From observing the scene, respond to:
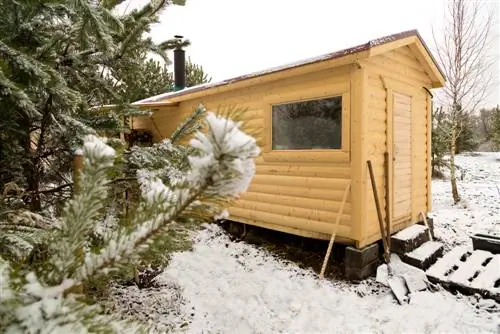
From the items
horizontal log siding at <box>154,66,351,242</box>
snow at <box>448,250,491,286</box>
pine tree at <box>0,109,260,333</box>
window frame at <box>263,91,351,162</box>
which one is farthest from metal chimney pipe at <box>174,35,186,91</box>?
pine tree at <box>0,109,260,333</box>

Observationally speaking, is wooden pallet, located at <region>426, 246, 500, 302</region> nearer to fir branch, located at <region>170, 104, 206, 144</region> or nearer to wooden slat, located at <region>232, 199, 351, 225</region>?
wooden slat, located at <region>232, 199, 351, 225</region>

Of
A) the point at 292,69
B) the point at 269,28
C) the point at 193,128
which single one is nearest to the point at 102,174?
the point at 193,128

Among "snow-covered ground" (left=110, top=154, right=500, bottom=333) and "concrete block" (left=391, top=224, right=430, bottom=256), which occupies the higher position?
"concrete block" (left=391, top=224, right=430, bottom=256)

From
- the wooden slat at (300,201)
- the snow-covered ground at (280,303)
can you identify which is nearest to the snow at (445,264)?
the snow-covered ground at (280,303)

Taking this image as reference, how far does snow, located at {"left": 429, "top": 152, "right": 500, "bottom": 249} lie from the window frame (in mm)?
3165

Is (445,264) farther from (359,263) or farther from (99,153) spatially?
(99,153)

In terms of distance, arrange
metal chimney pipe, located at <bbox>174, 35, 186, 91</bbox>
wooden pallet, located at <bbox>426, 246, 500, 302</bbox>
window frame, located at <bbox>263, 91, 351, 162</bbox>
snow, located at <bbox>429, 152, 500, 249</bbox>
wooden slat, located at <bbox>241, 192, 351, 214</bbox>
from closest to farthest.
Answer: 1. wooden pallet, located at <bbox>426, 246, 500, 302</bbox>
2. window frame, located at <bbox>263, 91, 351, 162</bbox>
3. wooden slat, located at <bbox>241, 192, 351, 214</bbox>
4. snow, located at <bbox>429, 152, 500, 249</bbox>
5. metal chimney pipe, located at <bbox>174, 35, 186, 91</bbox>

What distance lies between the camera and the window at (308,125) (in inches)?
196

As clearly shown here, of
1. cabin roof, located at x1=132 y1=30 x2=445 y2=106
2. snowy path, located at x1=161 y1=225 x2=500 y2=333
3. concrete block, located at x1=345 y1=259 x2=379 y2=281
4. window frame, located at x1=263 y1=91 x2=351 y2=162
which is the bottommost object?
snowy path, located at x1=161 y1=225 x2=500 y2=333

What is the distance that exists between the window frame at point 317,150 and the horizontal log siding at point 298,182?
18 millimetres

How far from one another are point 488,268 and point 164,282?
468cm

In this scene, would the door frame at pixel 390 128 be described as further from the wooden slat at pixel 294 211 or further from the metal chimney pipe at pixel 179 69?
the metal chimney pipe at pixel 179 69

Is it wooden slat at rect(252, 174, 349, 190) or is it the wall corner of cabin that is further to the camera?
wooden slat at rect(252, 174, 349, 190)

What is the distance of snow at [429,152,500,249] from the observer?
22.4 ft
